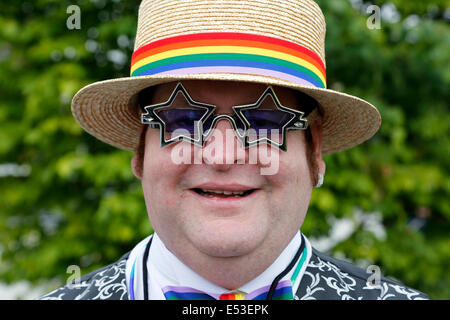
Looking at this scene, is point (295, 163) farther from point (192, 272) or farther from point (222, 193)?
point (192, 272)

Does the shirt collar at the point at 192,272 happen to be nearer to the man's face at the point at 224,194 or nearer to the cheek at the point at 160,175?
the man's face at the point at 224,194

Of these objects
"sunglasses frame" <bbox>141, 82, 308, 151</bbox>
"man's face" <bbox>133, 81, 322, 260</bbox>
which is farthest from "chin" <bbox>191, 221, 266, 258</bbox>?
"sunglasses frame" <bbox>141, 82, 308, 151</bbox>

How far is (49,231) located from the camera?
4133 mm

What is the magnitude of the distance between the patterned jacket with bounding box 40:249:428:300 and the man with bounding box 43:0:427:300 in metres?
0.01

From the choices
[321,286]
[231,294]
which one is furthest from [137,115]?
[321,286]

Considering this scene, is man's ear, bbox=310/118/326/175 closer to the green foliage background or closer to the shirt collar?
the shirt collar

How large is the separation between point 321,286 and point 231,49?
3.05 feet

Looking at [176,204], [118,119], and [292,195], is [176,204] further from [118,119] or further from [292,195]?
[118,119]

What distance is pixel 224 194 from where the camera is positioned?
5.46 feet

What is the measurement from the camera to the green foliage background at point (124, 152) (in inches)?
140
